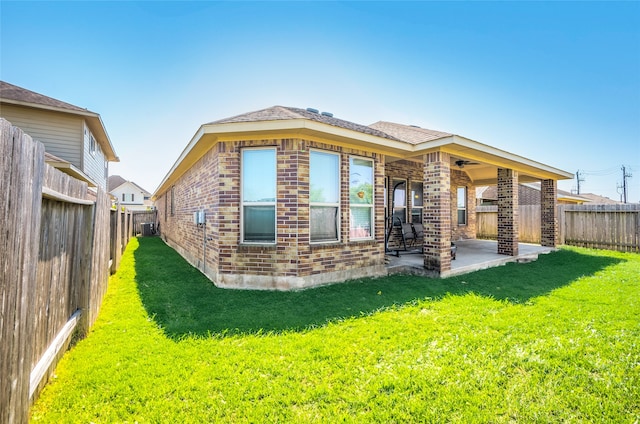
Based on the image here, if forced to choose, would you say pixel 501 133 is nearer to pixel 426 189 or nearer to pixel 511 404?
pixel 426 189

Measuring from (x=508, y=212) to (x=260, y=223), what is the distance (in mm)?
7569

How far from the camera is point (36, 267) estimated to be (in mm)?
2092

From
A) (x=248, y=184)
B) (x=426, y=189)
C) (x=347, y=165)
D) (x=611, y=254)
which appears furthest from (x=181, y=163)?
(x=611, y=254)

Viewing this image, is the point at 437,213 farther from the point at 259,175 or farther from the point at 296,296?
the point at 259,175

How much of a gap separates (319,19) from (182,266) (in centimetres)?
780

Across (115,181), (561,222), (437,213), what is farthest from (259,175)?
(115,181)

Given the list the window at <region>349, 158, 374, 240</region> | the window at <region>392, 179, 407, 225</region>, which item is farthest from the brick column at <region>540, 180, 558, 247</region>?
the window at <region>349, 158, 374, 240</region>

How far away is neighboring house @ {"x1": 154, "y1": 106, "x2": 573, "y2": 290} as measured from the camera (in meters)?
5.37

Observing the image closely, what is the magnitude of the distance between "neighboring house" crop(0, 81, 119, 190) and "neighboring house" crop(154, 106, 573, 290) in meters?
6.38

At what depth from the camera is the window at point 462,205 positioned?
11899 mm

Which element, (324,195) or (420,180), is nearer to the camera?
(324,195)

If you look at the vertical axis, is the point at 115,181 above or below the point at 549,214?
above

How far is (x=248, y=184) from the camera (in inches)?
223

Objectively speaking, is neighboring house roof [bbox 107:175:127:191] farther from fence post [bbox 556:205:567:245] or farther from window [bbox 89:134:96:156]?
fence post [bbox 556:205:567:245]
